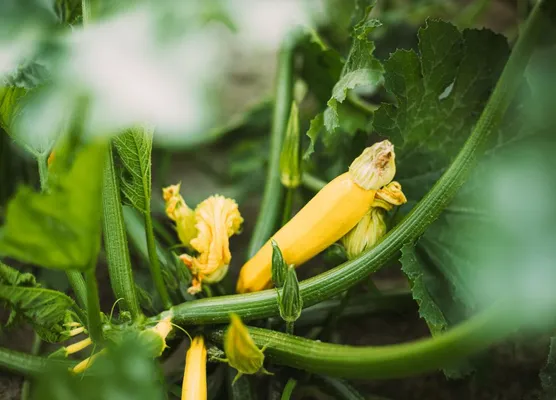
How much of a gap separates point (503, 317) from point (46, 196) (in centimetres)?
42

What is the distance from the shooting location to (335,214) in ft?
2.98

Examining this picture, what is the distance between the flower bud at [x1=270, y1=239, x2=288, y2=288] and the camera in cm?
84

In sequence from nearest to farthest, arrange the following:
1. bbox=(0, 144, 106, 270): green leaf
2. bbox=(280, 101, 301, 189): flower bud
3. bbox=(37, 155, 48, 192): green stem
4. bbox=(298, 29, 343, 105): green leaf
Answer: bbox=(0, 144, 106, 270): green leaf
bbox=(37, 155, 48, 192): green stem
bbox=(280, 101, 301, 189): flower bud
bbox=(298, 29, 343, 105): green leaf

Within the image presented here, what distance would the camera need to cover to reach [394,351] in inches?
26.0

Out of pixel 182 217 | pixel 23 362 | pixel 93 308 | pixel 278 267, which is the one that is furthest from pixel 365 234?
pixel 23 362

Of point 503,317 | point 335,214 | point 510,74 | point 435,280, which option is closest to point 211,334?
point 335,214

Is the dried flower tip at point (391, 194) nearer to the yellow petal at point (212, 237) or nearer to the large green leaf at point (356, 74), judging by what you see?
the large green leaf at point (356, 74)

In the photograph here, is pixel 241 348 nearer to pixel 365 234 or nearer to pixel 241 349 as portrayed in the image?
pixel 241 349

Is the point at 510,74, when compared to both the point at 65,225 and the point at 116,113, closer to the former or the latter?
Result: the point at 116,113

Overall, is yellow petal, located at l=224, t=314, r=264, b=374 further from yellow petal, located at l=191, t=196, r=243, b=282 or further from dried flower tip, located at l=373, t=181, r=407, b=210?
dried flower tip, located at l=373, t=181, r=407, b=210

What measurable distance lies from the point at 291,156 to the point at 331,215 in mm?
151

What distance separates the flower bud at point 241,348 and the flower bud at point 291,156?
330 mm

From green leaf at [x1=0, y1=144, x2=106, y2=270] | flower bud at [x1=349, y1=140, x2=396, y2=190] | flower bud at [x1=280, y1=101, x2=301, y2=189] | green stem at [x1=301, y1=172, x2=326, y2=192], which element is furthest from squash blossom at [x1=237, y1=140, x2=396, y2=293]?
green leaf at [x1=0, y1=144, x2=106, y2=270]

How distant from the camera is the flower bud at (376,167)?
0.88m
